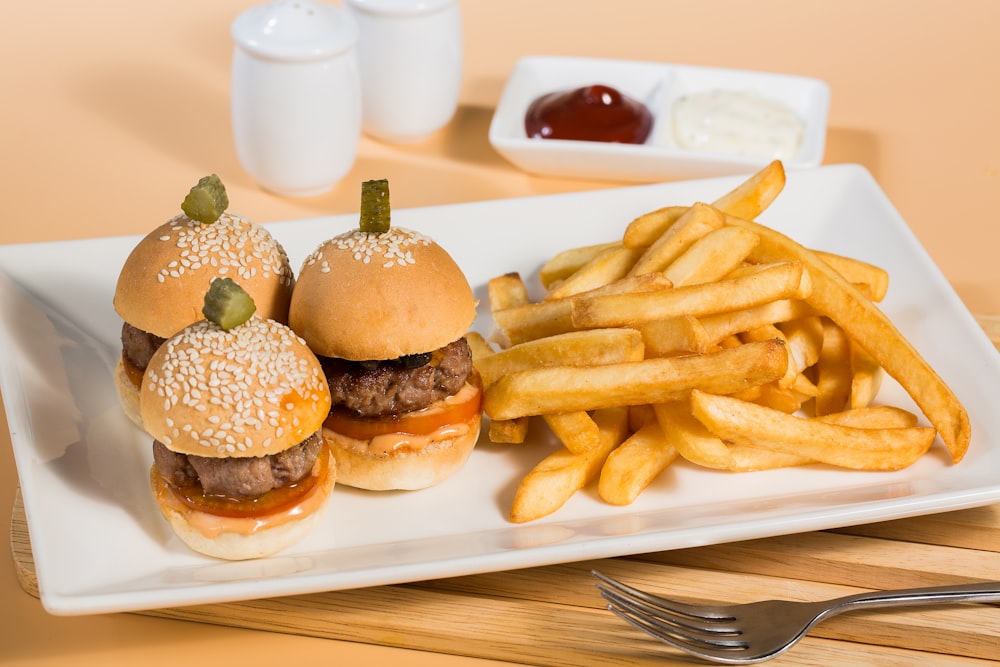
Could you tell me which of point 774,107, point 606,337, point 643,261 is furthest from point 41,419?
point 774,107

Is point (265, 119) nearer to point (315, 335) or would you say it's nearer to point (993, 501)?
point (315, 335)

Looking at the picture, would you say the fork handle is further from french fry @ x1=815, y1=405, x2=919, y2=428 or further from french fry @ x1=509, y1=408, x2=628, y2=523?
french fry @ x1=509, y1=408, x2=628, y2=523

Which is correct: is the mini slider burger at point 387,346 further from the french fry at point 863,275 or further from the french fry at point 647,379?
the french fry at point 863,275

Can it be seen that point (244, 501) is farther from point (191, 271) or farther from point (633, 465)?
point (633, 465)

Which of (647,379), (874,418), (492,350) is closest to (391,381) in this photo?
(492,350)

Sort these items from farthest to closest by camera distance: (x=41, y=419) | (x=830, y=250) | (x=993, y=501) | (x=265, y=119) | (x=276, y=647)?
(x=265, y=119)
(x=830, y=250)
(x=41, y=419)
(x=993, y=501)
(x=276, y=647)

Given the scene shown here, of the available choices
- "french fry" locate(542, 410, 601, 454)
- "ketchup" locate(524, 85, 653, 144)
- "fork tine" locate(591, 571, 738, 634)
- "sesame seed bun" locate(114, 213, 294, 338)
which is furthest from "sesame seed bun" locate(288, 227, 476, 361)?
"ketchup" locate(524, 85, 653, 144)
